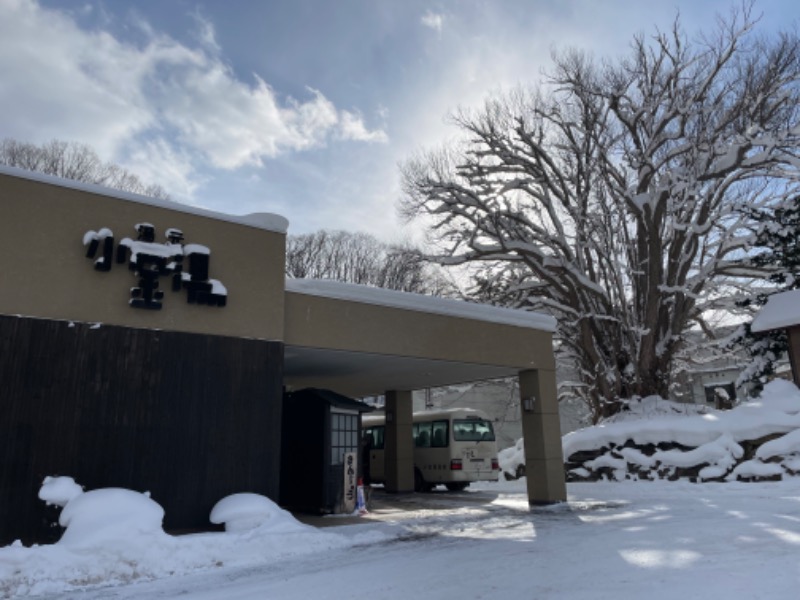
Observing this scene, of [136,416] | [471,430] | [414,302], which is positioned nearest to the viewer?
[136,416]

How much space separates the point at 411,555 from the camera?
800cm

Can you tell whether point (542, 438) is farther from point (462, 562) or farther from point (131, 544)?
point (131, 544)

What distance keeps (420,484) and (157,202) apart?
43.9 ft

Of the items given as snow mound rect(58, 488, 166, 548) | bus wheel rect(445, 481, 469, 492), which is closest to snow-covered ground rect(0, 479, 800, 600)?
snow mound rect(58, 488, 166, 548)

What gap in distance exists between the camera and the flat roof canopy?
429 inches

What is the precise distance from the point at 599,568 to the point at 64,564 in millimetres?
6232

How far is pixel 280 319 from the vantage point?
33.8 ft

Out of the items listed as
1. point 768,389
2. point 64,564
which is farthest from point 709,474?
point 64,564

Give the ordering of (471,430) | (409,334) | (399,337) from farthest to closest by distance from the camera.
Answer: (471,430)
(409,334)
(399,337)

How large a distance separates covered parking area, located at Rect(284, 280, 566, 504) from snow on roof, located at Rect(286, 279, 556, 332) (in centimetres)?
2

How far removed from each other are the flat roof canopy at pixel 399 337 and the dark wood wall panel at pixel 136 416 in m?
1.12

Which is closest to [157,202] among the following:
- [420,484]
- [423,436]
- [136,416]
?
[136,416]

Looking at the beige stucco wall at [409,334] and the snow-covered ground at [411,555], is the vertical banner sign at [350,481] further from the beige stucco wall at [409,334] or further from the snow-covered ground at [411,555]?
the beige stucco wall at [409,334]

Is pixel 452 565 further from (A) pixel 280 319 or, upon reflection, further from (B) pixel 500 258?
(B) pixel 500 258
